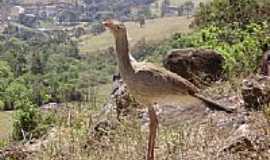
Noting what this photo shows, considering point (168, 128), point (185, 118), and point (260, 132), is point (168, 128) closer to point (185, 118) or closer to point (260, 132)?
point (185, 118)

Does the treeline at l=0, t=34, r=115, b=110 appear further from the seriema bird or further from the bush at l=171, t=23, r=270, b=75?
the seriema bird

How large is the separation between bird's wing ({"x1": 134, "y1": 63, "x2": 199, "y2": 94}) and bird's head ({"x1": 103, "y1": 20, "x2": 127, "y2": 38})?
26cm

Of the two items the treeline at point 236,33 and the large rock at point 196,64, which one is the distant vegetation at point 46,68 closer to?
the treeline at point 236,33

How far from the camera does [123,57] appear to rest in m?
4.37

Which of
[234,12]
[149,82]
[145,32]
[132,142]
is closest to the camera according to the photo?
[149,82]

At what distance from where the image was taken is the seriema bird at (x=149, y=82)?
4.29 m

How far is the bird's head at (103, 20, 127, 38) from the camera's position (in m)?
4.33

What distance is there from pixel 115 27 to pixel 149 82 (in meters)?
0.47

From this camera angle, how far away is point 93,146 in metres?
5.08

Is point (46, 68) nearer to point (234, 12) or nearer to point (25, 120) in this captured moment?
point (234, 12)

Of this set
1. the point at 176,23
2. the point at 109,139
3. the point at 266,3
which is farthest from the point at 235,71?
the point at 176,23

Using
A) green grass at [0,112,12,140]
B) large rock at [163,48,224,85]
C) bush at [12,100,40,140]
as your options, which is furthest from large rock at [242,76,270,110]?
green grass at [0,112,12,140]

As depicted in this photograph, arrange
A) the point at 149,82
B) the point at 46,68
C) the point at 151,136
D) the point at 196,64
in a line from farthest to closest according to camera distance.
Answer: the point at 46,68
the point at 196,64
the point at 151,136
the point at 149,82

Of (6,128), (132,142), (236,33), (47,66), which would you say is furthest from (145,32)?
(132,142)
